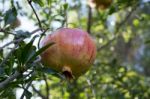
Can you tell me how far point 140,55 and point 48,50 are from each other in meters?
Answer: 10.5

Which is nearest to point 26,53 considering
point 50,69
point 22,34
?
point 50,69

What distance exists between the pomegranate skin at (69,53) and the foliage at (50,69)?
0.13 ft

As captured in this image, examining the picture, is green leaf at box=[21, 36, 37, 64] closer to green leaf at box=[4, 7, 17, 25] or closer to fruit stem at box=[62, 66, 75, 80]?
fruit stem at box=[62, 66, 75, 80]

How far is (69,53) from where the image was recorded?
1.32m

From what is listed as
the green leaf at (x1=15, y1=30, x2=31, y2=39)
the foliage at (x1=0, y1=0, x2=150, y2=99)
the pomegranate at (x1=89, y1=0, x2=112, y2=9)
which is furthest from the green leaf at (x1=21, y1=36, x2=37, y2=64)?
the pomegranate at (x1=89, y1=0, x2=112, y2=9)

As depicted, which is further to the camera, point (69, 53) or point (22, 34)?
point (22, 34)

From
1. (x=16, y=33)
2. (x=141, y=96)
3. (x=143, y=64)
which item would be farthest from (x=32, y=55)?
(x=143, y=64)

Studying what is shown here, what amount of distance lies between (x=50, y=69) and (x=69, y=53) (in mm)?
93

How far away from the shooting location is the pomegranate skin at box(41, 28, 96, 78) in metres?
1.32

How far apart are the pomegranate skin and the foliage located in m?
0.04

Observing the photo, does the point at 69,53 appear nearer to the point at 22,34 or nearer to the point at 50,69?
the point at 50,69

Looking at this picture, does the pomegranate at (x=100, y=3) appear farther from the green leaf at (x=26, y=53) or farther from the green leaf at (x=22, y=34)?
the green leaf at (x=26, y=53)

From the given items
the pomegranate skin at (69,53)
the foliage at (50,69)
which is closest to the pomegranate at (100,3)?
the foliage at (50,69)

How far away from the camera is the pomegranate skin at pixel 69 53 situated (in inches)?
52.1
